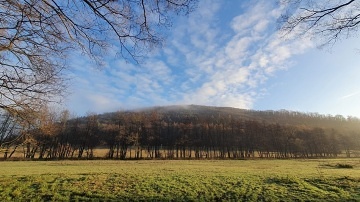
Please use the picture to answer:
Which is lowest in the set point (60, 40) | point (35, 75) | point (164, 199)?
point (164, 199)

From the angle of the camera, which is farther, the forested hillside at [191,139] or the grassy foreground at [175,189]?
the forested hillside at [191,139]

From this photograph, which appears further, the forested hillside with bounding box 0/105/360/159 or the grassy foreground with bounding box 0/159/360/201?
the forested hillside with bounding box 0/105/360/159

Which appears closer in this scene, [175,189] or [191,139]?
[175,189]

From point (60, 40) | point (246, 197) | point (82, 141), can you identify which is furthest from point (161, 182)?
point (82, 141)

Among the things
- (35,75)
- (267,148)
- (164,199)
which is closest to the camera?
(35,75)

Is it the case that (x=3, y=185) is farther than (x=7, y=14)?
Yes

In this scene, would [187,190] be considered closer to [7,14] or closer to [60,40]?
[60,40]

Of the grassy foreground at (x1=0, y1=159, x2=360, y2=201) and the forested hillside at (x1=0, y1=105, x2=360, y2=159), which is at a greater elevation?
the forested hillside at (x1=0, y1=105, x2=360, y2=159)

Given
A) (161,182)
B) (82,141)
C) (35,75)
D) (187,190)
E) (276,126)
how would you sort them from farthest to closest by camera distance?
(276,126) < (82,141) < (161,182) < (187,190) < (35,75)

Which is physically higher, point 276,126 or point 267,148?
point 276,126

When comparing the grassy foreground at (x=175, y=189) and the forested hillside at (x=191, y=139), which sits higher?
the forested hillside at (x=191, y=139)

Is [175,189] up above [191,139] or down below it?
below

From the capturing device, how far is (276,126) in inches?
3819

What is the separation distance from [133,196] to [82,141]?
2881 inches
